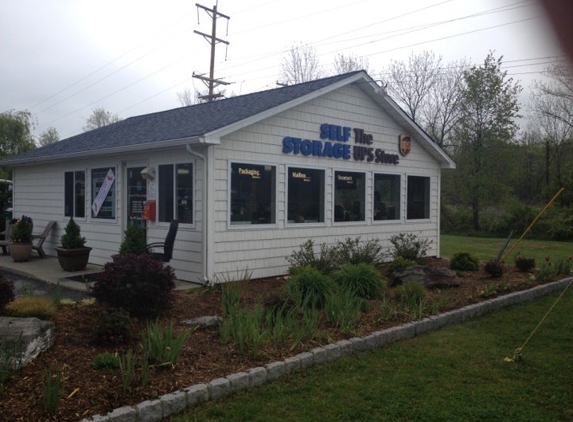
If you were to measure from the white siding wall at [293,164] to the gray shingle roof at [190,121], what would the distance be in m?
0.34

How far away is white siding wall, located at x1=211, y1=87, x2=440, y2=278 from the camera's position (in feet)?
31.3

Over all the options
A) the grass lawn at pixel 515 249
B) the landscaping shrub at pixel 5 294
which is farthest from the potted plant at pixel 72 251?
the grass lawn at pixel 515 249

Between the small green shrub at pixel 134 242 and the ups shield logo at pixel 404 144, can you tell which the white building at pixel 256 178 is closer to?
the ups shield logo at pixel 404 144

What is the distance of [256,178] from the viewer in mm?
10109

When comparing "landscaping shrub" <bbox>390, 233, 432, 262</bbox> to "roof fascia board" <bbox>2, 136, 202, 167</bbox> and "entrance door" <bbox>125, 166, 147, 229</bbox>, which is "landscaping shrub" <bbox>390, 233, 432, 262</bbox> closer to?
"roof fascia board" <bbox>2, 136, 202, 167</bbox>

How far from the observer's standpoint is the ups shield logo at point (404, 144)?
1338 centimetres

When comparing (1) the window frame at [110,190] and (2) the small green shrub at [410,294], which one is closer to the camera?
(2) the small green shrub at [410,294]

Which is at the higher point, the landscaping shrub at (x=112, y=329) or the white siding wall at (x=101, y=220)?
the white siding wall at (x=101, y=220)

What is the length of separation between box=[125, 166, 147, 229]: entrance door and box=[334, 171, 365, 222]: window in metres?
4.11

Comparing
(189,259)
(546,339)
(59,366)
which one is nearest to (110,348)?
(59,366)

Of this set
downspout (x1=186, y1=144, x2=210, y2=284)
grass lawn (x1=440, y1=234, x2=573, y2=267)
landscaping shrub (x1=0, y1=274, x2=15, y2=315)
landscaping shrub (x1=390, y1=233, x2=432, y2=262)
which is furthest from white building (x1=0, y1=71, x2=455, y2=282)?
landscaping shrub (x1=0, y1=274, x2=15, y2=315)

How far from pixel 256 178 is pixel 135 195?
272 cm

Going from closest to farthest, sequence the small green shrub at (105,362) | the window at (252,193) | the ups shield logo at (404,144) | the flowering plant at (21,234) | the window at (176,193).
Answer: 1. the small green shrub at (105,362)
2. the window at (176,193)
3. the window at (252,193)
4. the flowering plant at (21,234)
5. the ups shield logo at (404,144)

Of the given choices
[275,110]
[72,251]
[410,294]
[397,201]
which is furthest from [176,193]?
[397,201]
